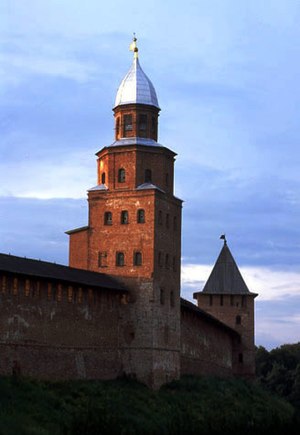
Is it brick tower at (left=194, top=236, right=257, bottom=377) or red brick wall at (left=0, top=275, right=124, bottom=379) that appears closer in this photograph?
red brick wall at (left=0, top=275, right=124, bottom=379)

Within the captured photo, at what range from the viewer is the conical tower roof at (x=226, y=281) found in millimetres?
69688

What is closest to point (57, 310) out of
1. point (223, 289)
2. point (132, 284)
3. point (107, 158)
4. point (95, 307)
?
point (95, 307)

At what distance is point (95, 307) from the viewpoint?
44.8 meters

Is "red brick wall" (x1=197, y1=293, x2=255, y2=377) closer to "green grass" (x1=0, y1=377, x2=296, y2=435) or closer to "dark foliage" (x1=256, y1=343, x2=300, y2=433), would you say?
"dark foliage" (x1=256, y1=343, x2=300, y2=433)

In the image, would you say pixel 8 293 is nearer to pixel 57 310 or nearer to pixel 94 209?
pixel 57 310

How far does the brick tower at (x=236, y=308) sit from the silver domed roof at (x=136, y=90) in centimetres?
2283

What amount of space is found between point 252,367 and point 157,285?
82.8 ft

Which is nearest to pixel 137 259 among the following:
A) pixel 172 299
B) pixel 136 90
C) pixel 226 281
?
pixel 172 299

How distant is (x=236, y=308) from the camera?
69.8 m

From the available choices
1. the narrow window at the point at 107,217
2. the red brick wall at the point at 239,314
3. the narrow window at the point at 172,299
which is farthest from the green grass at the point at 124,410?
the red brick wall at the point at 239,314

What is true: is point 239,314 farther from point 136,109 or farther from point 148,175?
point 136,109

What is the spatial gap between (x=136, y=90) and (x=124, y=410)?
698 inches

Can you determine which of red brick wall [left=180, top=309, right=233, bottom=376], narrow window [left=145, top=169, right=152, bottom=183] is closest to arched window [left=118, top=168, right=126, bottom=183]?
narrow window [left=145, top=169, right=152, bottom=183]

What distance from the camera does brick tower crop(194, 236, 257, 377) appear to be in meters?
69.6
